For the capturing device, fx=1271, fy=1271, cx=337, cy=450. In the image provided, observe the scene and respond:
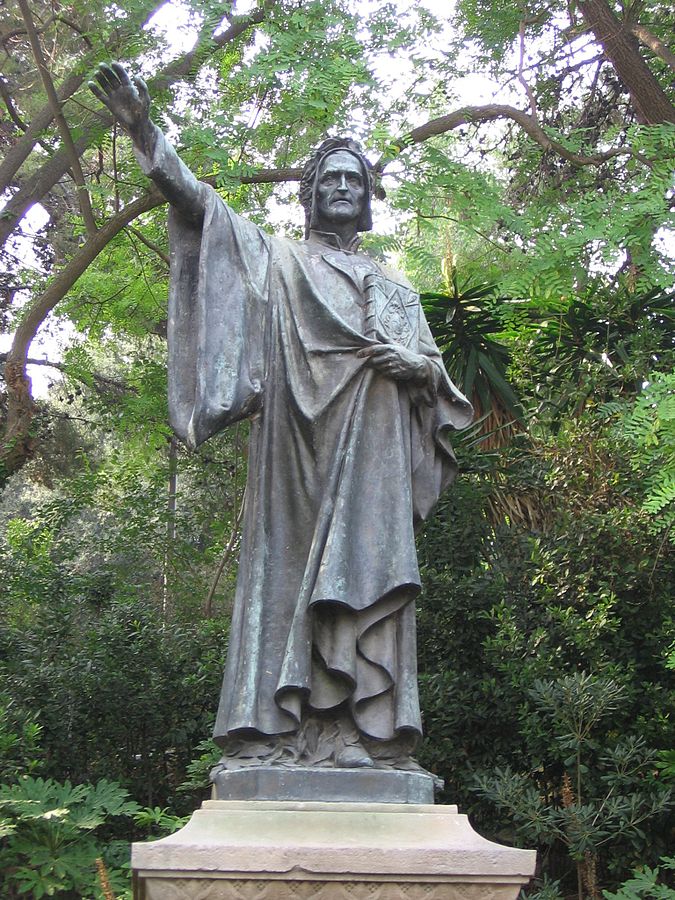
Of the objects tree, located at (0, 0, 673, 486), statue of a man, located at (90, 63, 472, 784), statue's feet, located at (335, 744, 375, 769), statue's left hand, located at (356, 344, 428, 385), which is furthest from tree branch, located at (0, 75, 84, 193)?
statue's feet, located at (335, 744, 375, 769)

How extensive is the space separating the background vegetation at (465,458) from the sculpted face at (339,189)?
2960mm

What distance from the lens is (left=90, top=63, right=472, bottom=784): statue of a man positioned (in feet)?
14.7

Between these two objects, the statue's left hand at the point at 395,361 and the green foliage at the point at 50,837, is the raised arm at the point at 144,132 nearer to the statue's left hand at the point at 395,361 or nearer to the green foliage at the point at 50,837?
the statue's left hand at the point at 395,361

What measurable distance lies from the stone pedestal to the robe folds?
1.53ft

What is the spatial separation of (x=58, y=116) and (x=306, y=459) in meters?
6.60

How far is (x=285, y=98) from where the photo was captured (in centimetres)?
1007

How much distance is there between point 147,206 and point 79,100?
3.68 feet

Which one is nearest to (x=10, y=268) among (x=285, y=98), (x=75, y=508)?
(x=75, y=508)

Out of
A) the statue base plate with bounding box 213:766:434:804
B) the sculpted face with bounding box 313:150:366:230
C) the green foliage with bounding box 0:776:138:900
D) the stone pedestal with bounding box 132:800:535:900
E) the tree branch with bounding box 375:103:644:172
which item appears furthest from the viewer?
the tree branch with bounding box 375:103:644:172

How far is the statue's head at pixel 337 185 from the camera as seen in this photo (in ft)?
17.3

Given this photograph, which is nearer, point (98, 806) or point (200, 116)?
point (98, 806)

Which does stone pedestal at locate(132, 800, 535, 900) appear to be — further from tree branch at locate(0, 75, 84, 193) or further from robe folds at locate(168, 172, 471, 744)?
tree branch at locate(0, 75, 84, 193)

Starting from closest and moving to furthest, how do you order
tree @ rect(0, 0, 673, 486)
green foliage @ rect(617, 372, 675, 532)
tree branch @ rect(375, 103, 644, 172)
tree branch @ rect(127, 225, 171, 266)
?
green foliage @ rect(617, 372, 675, 532)
tree @ rect(0, 0, 673, 486)
tree branch @ rect(375, 103, 644, 172)
tree branch @ rect(127, 225, 171, 266)

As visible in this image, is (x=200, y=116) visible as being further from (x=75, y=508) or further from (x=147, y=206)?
(x=75, y=508)
